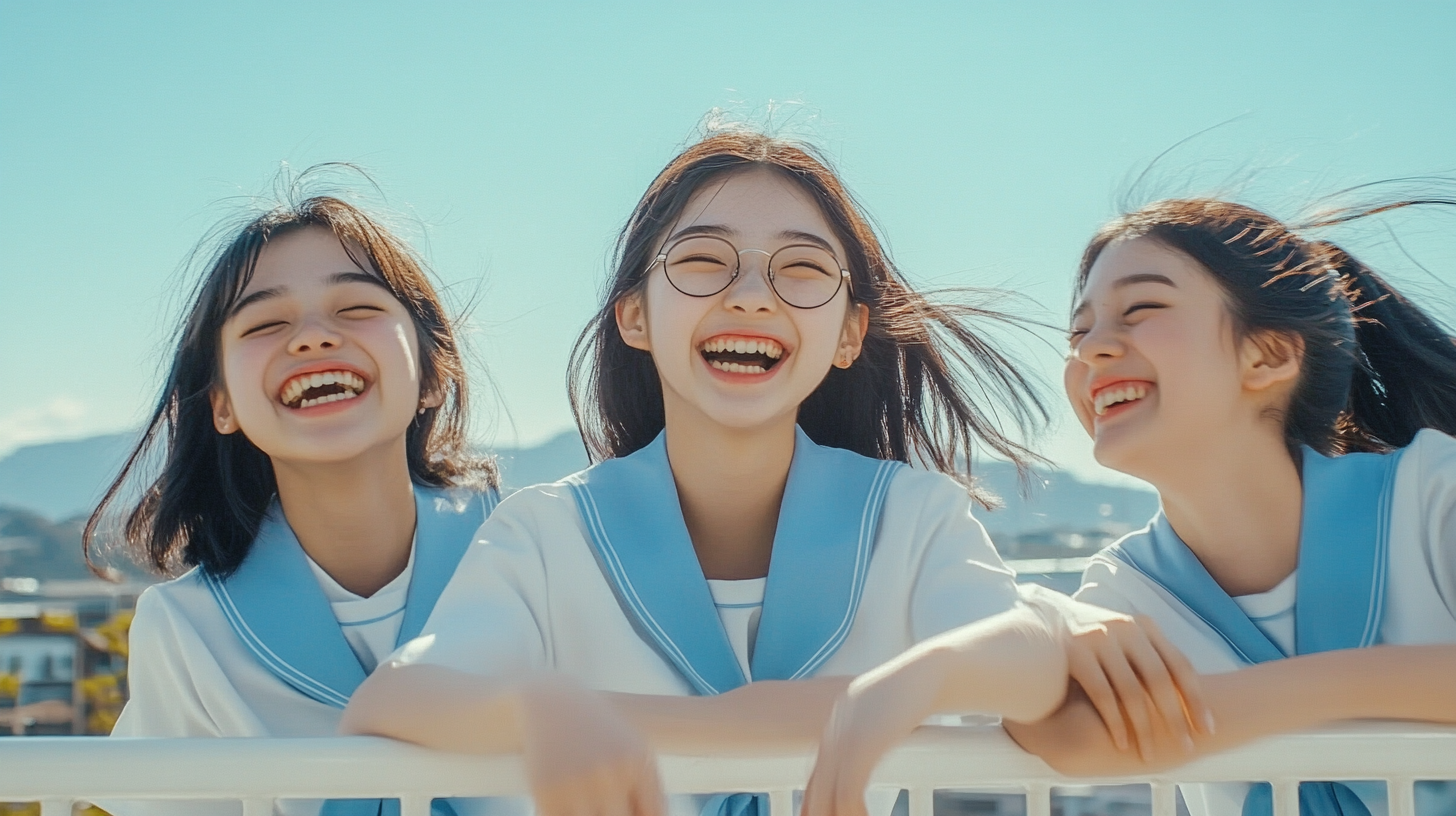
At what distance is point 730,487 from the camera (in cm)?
208

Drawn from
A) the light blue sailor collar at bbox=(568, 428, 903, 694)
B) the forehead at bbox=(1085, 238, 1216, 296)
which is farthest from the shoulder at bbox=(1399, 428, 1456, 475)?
the light blue sailor collar at bbox=(568, 428, 903, 694)

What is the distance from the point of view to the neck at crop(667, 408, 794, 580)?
6.77 feet

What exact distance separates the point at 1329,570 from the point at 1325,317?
0.57 meters

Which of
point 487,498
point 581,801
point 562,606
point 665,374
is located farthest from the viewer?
point 487,498

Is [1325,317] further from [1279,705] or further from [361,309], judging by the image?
[361,309]

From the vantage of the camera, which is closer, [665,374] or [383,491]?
[665,374]

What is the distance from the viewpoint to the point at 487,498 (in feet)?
8.14

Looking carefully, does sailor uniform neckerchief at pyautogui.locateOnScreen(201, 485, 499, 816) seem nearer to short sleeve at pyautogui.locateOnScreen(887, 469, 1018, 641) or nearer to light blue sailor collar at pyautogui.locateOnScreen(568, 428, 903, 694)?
light blue sailor collar at pyautogui.locateOnScreen(568, 428, 903, 694)

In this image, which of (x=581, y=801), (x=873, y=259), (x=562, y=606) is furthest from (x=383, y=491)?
(x=581, y=801)

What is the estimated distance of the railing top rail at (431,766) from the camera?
1.14 meters

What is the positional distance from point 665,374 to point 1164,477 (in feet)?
3.13

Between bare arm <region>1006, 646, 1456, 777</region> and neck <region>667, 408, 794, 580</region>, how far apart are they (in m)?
0.80

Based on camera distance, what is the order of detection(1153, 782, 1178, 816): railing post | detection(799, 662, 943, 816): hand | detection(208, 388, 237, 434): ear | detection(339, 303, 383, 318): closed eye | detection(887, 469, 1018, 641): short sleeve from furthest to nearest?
detection(208, 388, 237, 434): ear < detection(339, 303, 383, 318): closed eye < detection(887, 469, 1018, 641): short sleeve < detection(1153, 782, 1178, 816): railing post < detection(799, 662, 943, 816): hand

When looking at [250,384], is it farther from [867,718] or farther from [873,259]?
[867,718]
